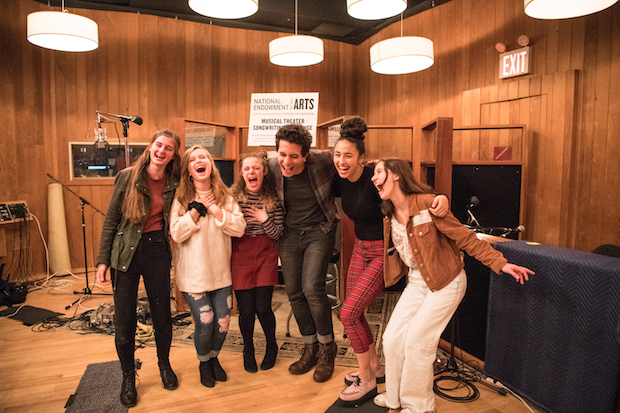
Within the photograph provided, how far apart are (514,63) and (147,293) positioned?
4234 mm

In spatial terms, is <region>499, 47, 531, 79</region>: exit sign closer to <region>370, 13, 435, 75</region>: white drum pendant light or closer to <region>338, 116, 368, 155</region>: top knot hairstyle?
<region>370, 13, 435, 75</region>: white drum pendant light

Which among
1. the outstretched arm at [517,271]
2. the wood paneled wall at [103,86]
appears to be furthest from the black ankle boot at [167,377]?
the wood paneled wall at [103,86]

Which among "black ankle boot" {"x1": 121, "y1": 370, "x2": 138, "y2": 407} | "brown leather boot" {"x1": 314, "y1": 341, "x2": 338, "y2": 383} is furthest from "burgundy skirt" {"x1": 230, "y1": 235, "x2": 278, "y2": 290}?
→ "black ankle boot" {"x1": 121, "y1": 370, "x2": 138, "y2": 407}

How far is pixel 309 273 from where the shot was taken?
2.57m

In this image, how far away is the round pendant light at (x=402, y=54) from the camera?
4051 millimetres

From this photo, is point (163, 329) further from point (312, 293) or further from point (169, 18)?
point (169, 18)

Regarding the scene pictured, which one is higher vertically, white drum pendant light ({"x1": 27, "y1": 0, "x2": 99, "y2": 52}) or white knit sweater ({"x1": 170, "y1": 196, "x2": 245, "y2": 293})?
white drum pendant light ({"x1": 27, "y1": 0, "x2": 99, "y2": 52})

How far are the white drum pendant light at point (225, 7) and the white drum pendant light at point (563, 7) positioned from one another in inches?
70.6

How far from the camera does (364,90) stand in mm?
6848

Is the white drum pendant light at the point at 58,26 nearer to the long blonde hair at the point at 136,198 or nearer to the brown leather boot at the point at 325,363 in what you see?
the long blonde hair at the point at 136,198

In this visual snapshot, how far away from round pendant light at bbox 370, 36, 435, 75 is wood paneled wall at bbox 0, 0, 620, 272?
98 centimetres

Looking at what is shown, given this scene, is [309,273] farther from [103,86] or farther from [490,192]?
[103,86]

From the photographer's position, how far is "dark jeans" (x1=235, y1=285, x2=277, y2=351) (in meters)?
2.65

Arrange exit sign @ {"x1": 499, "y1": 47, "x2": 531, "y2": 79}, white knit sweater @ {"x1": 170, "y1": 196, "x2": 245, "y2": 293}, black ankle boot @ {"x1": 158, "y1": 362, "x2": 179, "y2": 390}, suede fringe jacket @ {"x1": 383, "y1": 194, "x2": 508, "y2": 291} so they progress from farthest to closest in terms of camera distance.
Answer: exit sign @ {"x1": 499, "y1": 47, "x2": 531, "y2": 79}
black ankle boot @ {"x1": 158, "y1": 362, "x2": 179, "y2": 390}
white knit sweater @ {"x1": 170, "y1": 196, "x2": 245, "y2": 293}
suede fringe jacket @ {"x1": 383, "y1": 194, "x2": 508, "y2": 291}
